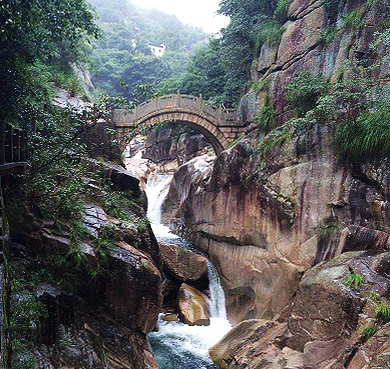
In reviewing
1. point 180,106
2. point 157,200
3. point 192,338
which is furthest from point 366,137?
point 157,200

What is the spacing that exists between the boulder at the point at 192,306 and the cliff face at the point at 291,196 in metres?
1.22

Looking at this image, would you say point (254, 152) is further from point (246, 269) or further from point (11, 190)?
point (11, 190)

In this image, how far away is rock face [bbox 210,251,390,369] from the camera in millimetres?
7586

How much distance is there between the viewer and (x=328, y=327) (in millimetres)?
8664

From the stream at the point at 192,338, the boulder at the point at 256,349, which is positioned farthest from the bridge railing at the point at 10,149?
the boulder at the point at 256,349

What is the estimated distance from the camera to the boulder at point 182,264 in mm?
14875

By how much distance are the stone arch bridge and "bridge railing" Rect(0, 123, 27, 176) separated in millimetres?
11600

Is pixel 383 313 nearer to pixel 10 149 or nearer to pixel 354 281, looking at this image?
pixel 354 281

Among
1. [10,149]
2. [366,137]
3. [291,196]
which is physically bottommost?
[10,149]

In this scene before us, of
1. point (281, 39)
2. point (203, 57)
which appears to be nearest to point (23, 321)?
point (281, 39)

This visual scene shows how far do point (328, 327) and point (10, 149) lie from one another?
832 centimetres

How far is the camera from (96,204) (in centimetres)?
1056

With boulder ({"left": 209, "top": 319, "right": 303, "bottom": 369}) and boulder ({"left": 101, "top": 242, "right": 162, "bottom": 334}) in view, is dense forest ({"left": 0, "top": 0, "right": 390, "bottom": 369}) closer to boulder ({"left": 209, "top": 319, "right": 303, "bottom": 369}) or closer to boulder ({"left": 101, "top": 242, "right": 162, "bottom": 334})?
boulder ({"left": 101, "top": 242, "right": 162, "bottom": 334})

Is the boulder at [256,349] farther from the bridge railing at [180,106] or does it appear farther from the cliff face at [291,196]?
the bridge railing at [180,106]
